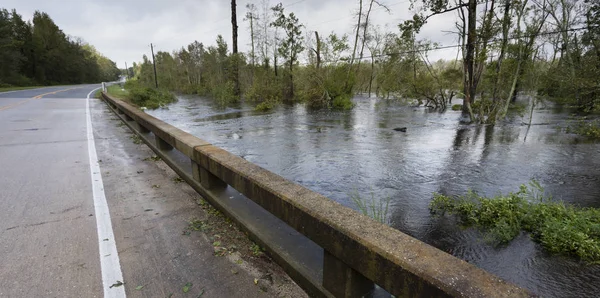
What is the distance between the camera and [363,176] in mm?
6473

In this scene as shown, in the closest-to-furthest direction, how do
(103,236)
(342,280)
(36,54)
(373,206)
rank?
(342,280) < (103,236) < (373,206) < (36,54)

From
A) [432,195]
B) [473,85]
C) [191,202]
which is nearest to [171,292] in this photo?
[191,202]

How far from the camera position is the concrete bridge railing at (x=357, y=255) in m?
1.45

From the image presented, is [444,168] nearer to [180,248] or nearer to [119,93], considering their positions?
[180,248]

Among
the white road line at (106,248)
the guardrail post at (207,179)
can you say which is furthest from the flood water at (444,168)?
the white road line at (106,248)

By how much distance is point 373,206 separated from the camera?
4.60 meters

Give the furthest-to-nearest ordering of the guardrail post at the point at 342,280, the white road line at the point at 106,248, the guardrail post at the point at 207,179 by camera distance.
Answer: the guardrail post at the point at 207,179
the white road line at the point at 106,248
the guardrail post at the point at 342,280

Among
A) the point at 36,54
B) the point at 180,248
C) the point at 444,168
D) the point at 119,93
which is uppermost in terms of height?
the point at 36,54

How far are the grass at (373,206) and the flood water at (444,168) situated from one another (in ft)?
0.36

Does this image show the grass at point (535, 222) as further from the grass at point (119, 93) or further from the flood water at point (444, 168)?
the grass at point (119, 93)

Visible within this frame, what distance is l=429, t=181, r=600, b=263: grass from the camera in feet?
11.7

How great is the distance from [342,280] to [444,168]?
5.97 meters

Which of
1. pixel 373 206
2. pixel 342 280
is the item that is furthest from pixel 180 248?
pixel 373 206

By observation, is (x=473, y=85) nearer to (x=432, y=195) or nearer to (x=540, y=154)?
(x=540, y=154)
